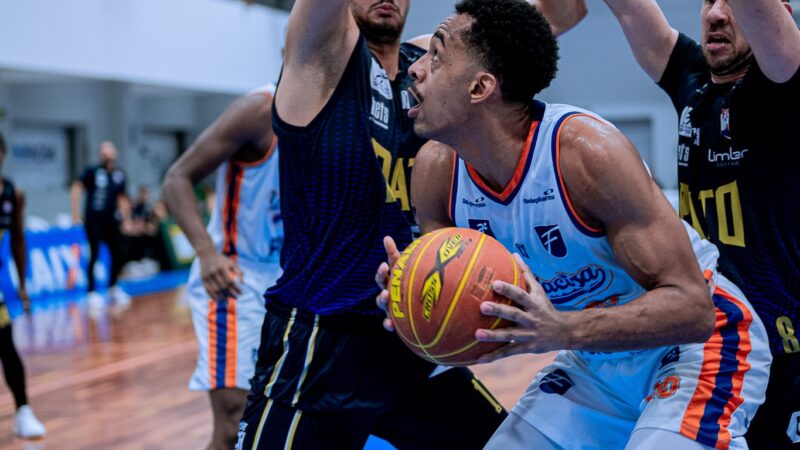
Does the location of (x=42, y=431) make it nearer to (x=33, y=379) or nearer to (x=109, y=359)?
(x=33, y=379)

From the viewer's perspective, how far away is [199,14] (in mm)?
15711

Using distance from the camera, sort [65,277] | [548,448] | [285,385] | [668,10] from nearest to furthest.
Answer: [548,448] → [285,385] → [65,277] → [668,10]

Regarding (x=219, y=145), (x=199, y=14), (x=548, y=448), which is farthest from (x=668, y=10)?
(x=548, y=448)

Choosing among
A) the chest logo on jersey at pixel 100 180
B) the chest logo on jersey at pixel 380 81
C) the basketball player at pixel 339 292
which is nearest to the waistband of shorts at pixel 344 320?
the basketball player at pixel 339 292

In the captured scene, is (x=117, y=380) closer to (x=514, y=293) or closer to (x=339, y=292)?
(x=339, y=292)

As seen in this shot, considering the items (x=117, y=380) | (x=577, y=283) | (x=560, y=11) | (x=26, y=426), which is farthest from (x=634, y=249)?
(x=117, y=380)

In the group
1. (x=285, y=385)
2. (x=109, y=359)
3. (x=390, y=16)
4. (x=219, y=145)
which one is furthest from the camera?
(x=109, y=359)

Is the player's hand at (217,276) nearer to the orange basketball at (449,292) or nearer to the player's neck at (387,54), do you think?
the player's neck at (387,54)

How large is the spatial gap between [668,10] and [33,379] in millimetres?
11483

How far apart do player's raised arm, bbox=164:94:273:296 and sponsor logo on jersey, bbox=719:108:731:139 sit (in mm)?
1755

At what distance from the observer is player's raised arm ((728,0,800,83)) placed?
2.46 m

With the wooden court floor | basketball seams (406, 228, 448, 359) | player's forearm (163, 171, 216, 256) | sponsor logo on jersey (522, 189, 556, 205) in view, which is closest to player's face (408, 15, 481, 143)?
sponsor logo on jersey (522, 189, 556, 205)

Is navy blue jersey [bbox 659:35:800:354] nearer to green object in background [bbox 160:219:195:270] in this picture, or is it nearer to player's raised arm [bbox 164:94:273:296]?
player's raised arm [bbox 164:94:273:296]

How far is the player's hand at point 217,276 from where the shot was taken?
3.61m
